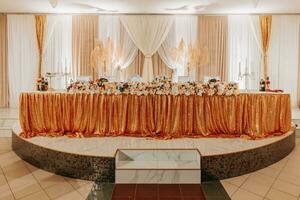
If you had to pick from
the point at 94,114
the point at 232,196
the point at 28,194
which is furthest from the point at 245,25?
the point at 28,194

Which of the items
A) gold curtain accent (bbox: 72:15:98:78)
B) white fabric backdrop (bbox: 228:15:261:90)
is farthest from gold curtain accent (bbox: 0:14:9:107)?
white fabric backdrop (bbox: 228:15:261:90)

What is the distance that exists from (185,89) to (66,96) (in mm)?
1855

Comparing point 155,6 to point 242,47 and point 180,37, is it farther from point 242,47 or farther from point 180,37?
point 242,47

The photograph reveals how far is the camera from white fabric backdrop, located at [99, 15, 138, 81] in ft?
25.7

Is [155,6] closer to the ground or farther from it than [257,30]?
farther from it

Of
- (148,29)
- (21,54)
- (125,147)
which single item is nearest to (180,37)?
(148,29)

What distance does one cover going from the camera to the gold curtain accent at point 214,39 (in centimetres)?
785

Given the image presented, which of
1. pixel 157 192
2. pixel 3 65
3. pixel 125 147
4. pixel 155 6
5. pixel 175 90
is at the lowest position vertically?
pixel 157 192

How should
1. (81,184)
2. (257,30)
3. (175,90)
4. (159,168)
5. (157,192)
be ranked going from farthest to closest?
(257,30)
(175,90)
(159,168)
(81,184)
(157,192)

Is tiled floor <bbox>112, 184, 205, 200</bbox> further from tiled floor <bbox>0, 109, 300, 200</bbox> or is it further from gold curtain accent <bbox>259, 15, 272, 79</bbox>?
gold curtain accent <bbox>259, 15, 272, 79</bbox>

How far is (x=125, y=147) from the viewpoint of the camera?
4.02 meters

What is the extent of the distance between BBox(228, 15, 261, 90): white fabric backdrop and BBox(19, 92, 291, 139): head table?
11.5ft

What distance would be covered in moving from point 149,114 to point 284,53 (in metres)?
5.21

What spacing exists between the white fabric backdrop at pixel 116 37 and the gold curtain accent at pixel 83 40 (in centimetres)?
20
